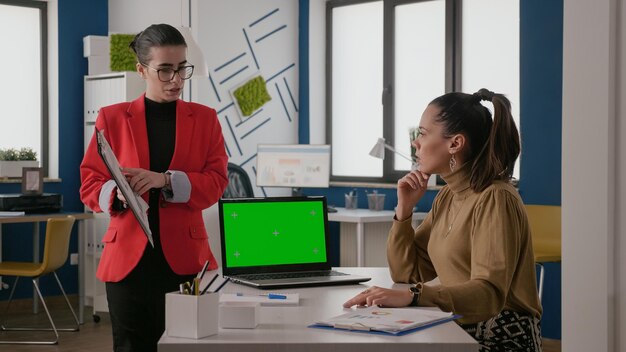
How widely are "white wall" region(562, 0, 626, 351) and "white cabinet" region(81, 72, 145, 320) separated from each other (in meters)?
3.72

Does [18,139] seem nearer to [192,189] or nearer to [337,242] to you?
[337,242]

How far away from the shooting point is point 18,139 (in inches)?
258

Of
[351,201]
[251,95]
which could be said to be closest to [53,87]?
[251,95]

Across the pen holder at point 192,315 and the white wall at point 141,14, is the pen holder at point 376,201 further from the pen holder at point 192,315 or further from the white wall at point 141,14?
the pen holder at point 192,315

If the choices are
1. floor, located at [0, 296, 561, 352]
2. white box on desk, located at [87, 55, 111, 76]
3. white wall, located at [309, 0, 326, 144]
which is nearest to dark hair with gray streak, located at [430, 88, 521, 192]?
floor, located at [0, 296, 561, 352]

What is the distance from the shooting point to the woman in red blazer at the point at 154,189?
2.41 m

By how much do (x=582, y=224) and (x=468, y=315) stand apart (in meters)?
0.91

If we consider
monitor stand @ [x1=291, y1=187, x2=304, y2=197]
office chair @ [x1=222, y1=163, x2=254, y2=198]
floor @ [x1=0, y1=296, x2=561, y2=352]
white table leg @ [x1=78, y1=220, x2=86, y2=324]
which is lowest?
floor @ [x1=0, y1=296, x2=561, y2=352]

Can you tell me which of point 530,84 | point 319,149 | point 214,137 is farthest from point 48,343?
point 530,84

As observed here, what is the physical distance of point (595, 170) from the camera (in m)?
2.77

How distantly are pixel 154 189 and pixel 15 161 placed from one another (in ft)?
13.2

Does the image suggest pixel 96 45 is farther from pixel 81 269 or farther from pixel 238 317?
pixel 238 317

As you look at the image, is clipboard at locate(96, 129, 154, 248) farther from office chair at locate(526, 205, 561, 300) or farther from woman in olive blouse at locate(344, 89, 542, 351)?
office chair at locate(526, 205, 561, 300)

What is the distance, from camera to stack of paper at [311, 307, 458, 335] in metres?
1.80
